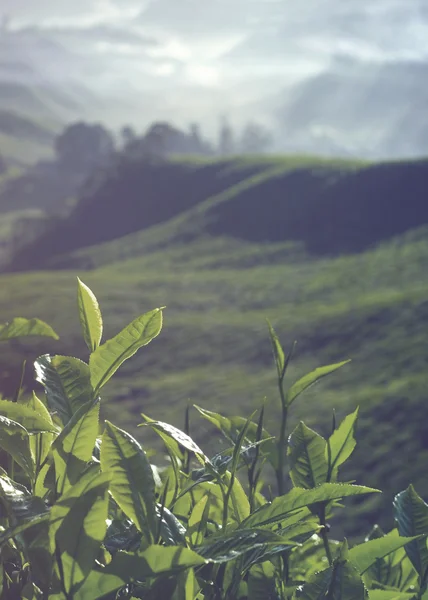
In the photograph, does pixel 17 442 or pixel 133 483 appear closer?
pixel 133 483

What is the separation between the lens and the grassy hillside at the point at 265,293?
41.7 ft

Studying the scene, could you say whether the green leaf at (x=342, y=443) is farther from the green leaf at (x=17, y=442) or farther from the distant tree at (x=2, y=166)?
the distant tree at (x=2, y=166)

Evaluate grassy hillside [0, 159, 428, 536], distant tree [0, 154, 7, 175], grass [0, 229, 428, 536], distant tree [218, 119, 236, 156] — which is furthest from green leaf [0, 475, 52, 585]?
distant tree [0, 154, 7, 175]

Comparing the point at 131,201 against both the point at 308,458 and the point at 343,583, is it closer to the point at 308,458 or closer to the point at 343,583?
the point at 308,458

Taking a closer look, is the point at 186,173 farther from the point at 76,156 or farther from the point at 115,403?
the point at 76,156

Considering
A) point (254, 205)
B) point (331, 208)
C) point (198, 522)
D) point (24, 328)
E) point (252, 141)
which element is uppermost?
point (252, 141)

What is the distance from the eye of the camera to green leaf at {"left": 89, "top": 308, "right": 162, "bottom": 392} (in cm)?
112

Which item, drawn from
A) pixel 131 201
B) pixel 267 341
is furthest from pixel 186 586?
pixel 131 201

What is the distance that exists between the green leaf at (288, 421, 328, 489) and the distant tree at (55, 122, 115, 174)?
116852mm

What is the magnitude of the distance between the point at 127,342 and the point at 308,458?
46 centimetres

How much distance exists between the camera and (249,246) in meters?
40.8

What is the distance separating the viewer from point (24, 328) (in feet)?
4.73

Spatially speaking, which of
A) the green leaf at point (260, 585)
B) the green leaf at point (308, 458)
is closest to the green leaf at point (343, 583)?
the green leaf at point (260, 585)

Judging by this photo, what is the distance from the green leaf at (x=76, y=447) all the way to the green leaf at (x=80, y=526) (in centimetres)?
13
